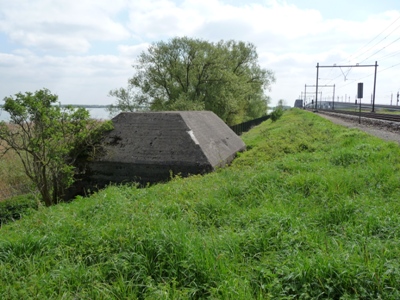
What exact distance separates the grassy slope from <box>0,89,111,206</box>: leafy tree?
5.80 metres

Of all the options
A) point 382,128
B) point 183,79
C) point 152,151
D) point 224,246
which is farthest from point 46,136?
point 183,79

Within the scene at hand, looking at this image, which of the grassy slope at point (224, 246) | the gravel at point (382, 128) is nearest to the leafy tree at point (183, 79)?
the gravel at point (382, 128)

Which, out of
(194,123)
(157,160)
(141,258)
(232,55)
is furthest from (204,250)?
(232,55)

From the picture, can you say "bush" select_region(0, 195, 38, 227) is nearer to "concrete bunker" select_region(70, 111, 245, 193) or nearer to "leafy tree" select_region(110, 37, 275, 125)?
"concrete bunker" select_region(70, 111, 245, 193)

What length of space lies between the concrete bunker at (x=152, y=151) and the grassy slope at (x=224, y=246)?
542 cm

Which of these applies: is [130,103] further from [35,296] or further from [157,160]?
[35,296]

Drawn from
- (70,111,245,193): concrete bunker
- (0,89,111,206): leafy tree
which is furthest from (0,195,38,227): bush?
(70,111,245,193): concrete bunker

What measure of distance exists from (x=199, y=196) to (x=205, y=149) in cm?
628

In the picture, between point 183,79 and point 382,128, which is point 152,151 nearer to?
point 382,128

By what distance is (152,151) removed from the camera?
13102mm

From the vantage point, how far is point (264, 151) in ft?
45.8

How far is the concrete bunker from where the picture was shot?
495 inches

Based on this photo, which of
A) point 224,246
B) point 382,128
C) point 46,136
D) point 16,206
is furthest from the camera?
point 382,128

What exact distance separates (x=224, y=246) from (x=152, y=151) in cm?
921
